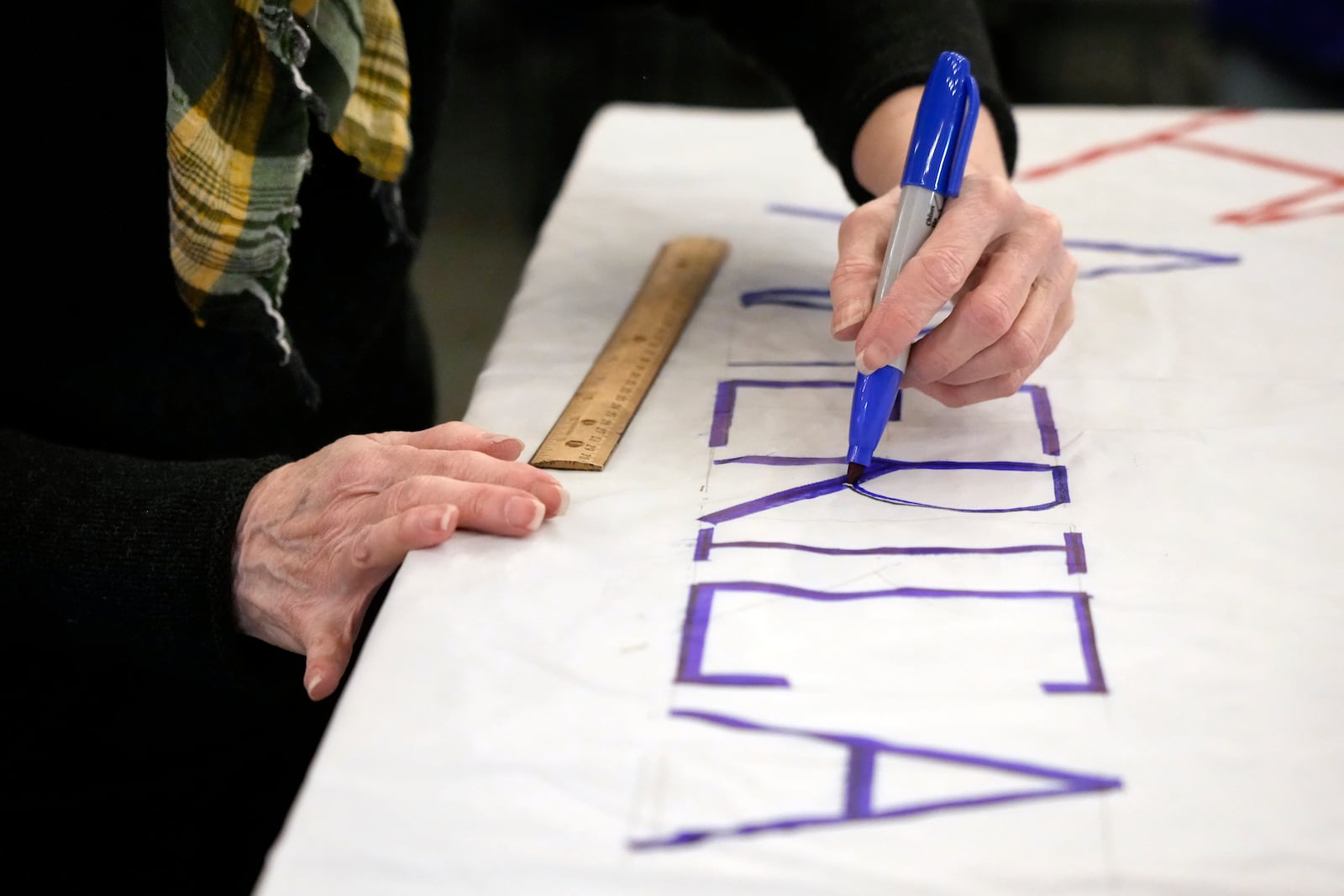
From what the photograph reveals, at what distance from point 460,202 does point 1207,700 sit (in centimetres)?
198

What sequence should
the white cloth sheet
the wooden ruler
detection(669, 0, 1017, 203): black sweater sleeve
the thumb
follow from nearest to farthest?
1. the white cloth sheet
2. the thumb
3. the wooden ruler
4. detection(669, 0, 1017, 203): black sweater sleeve

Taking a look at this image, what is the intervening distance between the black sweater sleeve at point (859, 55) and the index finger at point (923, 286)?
0.92 feet

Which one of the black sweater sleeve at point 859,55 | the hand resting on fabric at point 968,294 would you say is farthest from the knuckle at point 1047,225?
the black sweater sleeve at point 859,55

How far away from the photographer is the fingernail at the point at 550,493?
2.36 feet

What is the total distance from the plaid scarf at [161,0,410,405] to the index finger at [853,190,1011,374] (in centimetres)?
41

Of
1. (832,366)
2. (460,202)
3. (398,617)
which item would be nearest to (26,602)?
(398,617)

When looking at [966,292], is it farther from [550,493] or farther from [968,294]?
[550,493]

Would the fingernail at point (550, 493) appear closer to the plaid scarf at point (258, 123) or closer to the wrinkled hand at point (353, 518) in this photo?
the wrinkled hand at point (353, 518)

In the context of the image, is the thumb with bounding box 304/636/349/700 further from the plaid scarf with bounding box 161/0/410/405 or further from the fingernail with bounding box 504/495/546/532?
the plaid scarf with bounding box 161/0/410/405

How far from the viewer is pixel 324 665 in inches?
27.6

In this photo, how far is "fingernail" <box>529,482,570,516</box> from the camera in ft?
2.36

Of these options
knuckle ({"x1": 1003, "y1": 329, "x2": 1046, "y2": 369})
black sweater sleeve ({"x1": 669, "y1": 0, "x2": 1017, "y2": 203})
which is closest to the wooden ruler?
black sweater sleeve ({"x1": 669, "y1": 0, "x2": 1017, "y2": 203})

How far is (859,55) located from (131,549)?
71 centimetres

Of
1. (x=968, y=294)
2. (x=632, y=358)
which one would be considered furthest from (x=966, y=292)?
(x=632, y=358)
